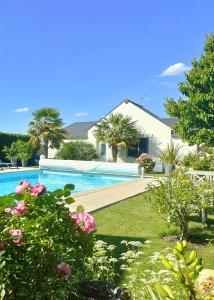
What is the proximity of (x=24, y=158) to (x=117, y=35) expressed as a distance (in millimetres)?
14285

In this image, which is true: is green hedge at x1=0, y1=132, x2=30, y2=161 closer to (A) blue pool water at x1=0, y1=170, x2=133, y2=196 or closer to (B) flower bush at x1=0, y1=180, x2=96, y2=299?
(A) blue pool water at x1=0, y1=170, x2=133, y2=196

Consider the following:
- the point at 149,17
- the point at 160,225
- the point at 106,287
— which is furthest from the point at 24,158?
the point at 106,287

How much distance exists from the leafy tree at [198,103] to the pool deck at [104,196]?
295 inches

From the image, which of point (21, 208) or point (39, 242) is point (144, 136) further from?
point (39, 242)

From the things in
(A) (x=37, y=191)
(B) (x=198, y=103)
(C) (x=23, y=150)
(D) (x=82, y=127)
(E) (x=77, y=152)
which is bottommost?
(A) (x=37, y=191)

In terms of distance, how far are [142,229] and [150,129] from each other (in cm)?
2557

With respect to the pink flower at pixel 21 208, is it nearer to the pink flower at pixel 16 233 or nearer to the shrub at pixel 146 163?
the pink flower at pixel 16 233

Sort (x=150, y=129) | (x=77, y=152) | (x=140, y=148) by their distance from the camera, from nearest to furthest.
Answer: (x=77, y=152), (x=150, y=129), (x=140, y=148)

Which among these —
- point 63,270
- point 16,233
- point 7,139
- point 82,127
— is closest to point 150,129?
point 82,127

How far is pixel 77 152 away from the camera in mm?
33844

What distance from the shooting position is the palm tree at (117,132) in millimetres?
32938

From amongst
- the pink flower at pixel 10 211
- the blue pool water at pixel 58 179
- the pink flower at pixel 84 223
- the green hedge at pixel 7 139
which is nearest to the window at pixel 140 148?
the blue pool water at pixel 58 179

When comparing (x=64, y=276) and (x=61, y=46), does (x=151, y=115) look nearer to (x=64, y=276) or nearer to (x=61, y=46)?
(x=61, y=46)

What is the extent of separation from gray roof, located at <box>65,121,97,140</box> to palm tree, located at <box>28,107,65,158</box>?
2.29 m
